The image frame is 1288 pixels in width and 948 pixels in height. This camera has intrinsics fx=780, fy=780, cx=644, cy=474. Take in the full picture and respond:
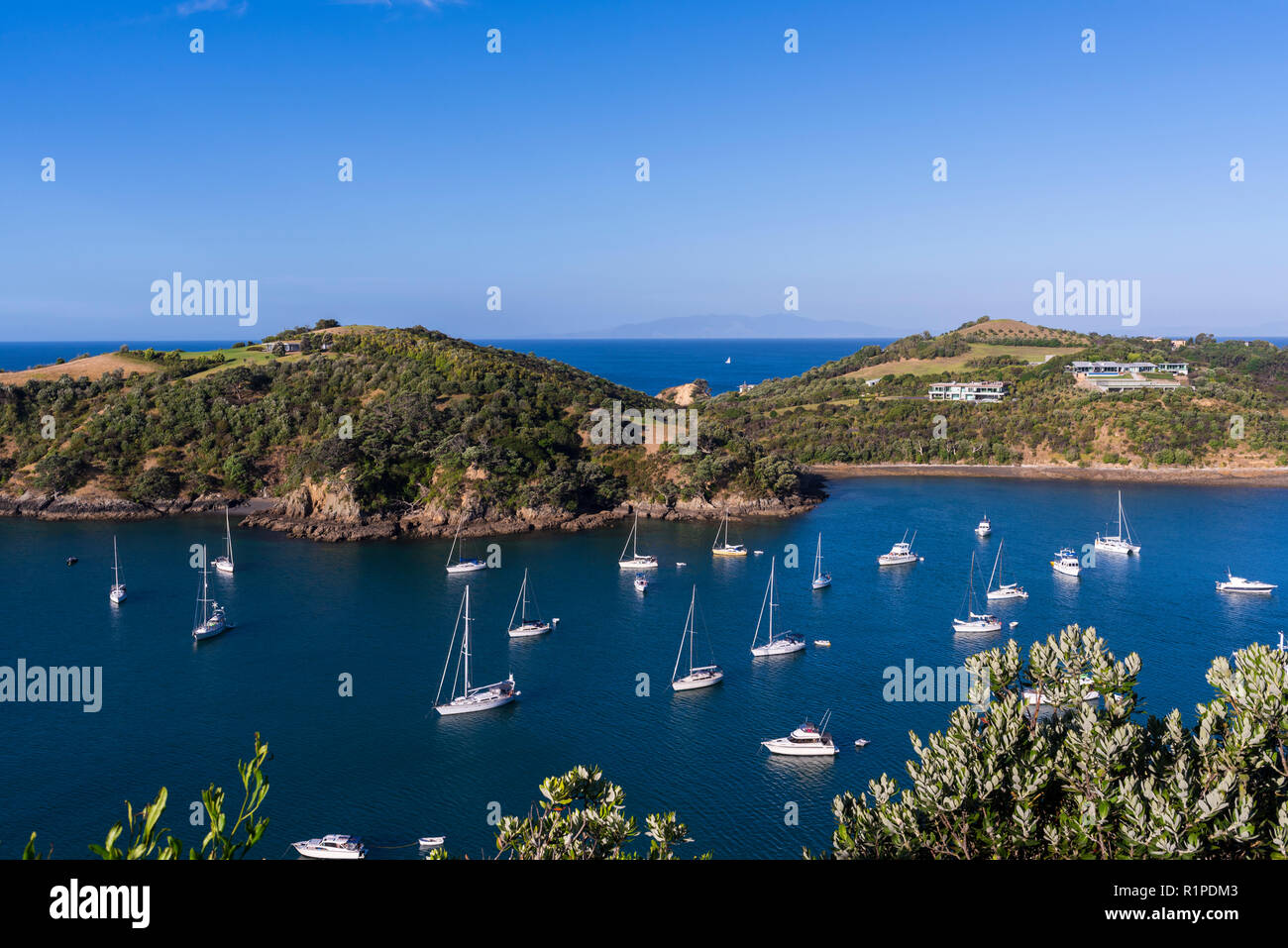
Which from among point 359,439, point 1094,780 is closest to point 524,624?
point 1094,780

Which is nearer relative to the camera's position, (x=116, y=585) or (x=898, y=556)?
(x=116, y=585)

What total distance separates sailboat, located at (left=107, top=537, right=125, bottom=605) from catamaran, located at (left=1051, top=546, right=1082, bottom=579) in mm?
60632

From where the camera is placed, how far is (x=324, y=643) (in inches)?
1631

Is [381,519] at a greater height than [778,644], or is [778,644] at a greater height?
[381,519]

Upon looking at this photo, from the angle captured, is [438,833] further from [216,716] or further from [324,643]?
[324,643]

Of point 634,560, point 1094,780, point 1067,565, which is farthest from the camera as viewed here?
point 634,560

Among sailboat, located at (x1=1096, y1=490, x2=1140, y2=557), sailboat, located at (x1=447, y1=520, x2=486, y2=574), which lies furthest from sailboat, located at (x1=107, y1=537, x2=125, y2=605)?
sailboat, located at (x1=1096, y1=490, x2=1140, y2=557)

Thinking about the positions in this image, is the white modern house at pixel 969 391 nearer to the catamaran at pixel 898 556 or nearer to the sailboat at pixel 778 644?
the catamaran at pixel 898 556

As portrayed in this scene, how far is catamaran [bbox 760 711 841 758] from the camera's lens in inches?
1216

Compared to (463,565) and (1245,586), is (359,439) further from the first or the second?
(1245,586)

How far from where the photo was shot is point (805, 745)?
31.0 meters

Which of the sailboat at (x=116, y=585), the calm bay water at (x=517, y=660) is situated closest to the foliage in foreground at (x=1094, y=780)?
the calm bay water at (x=517, y=660)

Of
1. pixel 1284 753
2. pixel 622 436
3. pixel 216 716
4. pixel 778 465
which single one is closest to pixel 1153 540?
pixel 778 465

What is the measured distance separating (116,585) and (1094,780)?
53489 millimetres
